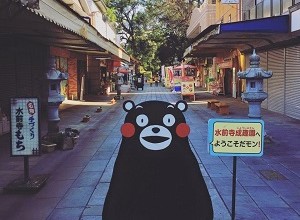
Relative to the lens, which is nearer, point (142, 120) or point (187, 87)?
point (142, 120)

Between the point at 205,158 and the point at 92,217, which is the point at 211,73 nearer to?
the point at 205,158

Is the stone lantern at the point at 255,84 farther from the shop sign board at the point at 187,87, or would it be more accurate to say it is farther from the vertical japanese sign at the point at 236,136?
the shop sign board at the point at 187,87

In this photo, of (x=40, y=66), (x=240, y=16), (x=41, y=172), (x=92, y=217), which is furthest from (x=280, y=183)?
(x=240, y=16)

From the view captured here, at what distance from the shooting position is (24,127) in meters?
7.55

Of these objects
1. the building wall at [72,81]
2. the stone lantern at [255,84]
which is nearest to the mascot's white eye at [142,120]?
the stone lantern at [255,84]

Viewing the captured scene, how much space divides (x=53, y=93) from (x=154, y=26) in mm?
57553

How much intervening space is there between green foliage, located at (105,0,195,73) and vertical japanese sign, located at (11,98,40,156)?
53.1m

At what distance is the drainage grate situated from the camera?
826 cm

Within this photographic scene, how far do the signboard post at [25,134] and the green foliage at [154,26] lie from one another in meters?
53.1

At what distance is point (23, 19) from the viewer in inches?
442

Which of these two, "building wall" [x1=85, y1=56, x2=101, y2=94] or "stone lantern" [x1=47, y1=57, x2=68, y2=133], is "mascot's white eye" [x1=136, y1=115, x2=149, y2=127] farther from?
"building wall" [x1=85, y1=56, x2=101, y2=94]

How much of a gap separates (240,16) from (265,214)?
23.6 m

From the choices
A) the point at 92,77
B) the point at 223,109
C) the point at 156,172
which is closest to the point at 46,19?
the point at 156,172

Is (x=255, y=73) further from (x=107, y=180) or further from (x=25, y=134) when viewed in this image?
(x=25, y=134)
